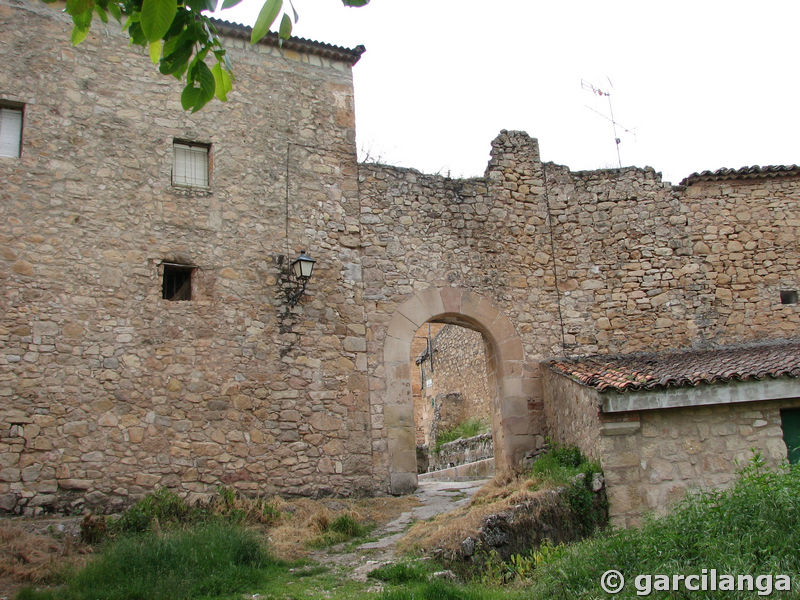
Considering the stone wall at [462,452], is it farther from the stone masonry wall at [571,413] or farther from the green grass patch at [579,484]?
the green grass patch at [579,484]

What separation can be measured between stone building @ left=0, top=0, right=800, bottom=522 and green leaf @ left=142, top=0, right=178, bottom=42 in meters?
6.87

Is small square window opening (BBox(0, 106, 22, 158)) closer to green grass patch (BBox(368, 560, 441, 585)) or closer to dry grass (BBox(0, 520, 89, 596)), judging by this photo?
dry grass (BBox(0, 520, 89, 596))

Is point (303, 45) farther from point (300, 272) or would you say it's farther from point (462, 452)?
point (462, 452)

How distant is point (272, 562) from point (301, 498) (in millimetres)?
2521

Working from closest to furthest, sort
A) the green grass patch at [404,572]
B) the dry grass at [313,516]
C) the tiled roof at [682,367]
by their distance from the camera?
the green grass patch at [404,572], the dry grass at [313,516], the tiled roof at [682,367]

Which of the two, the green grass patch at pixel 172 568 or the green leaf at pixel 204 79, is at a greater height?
the green leaf at pixel 204 79

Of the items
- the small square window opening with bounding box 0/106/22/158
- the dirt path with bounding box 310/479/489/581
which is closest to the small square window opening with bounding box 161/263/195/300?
the small square window opening with bounding box 0/106/22/158

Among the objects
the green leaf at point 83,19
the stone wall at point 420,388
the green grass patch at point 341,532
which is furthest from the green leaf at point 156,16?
the stone wall at point 420,388

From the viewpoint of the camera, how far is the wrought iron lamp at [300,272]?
33.2 feet

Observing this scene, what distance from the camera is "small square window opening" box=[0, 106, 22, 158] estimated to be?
9352 millimetres

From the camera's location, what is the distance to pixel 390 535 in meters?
8.28

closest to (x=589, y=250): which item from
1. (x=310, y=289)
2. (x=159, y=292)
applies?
(x=310, y=289)

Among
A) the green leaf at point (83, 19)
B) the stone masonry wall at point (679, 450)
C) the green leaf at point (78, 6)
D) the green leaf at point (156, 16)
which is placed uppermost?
the green leaf at point (83, 19)

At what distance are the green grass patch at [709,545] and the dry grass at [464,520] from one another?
0.95 metres
